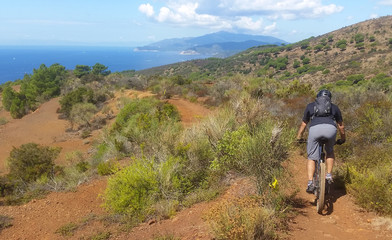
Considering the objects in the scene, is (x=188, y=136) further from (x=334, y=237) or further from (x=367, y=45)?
(x=367, y=45)

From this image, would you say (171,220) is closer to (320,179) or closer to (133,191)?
(133,191)

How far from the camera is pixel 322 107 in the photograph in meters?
4.05

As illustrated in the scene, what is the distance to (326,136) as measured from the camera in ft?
12.8

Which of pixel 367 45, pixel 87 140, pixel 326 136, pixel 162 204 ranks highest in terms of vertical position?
pixel 367 45

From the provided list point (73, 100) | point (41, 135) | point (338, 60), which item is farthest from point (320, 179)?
point (338, 60)

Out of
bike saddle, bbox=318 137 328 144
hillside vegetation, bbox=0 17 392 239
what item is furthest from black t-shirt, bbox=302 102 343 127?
hillside vegetation, bbox=0 17 392 239

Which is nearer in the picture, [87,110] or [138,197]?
[138,197]

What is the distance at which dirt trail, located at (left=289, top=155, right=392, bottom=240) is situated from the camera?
3510 mm

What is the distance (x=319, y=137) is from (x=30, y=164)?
31.3ft

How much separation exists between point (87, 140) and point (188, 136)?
453 inches

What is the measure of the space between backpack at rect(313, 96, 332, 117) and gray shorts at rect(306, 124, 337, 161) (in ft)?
0.66

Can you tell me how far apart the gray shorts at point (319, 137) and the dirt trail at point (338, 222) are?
2.99 feet

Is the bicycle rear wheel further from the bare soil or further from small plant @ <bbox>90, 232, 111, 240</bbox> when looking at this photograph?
small plant @ <bbox>90, 232, 111, 240</bbox>

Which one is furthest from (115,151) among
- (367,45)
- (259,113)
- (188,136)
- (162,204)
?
(367,45)
